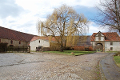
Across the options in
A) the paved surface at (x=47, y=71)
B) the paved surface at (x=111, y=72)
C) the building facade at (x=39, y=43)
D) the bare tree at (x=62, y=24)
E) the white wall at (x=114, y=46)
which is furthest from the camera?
the white wall at (x=114, y=46)

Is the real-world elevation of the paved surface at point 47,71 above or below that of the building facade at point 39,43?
below

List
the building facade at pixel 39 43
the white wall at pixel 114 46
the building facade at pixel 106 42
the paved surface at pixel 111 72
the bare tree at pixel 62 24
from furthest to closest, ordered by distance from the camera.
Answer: the building facade at pixel 106 42 → the white wall at pixel 114 46 → the building facade at pixel 39 43 → the bare tree at pixel 62 24 → the paved surface at pixel 111 72

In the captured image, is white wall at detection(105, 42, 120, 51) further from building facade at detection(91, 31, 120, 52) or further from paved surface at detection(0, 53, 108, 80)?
paved surface at detection(0, 53, 108, 80)

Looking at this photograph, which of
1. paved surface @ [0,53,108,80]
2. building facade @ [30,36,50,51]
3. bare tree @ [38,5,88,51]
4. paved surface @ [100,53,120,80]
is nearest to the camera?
paved surface @ [100,53,120,80]

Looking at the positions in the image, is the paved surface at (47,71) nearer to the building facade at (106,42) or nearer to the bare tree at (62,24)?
the bare tree at (62,24)

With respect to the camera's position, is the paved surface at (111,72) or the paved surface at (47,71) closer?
the paved surface at (111,72)

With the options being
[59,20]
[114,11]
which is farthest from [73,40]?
[114,11]

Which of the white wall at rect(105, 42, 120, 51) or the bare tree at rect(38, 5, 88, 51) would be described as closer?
the bare tree at rect(38, 5, 88, 51)

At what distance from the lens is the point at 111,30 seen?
32.3 ft

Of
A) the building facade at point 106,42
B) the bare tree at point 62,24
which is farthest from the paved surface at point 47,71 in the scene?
the building facade at point 106,42

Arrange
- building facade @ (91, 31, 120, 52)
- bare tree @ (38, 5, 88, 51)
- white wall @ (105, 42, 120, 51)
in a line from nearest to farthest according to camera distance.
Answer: bare tree @ (38, 5, 88, 51)
white wall @ (105, 42, 120, 51)
building facade @ (91, 31, 120, 52)

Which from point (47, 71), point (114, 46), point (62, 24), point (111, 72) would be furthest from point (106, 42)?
point (47, 71)

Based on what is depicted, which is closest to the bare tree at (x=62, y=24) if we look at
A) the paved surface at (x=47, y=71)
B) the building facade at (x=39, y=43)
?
the building facade at (x=39, y=43)

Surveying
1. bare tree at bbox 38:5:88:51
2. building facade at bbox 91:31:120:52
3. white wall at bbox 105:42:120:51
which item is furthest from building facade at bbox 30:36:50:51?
white wall at bbox 105:42:120:51
